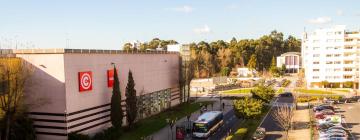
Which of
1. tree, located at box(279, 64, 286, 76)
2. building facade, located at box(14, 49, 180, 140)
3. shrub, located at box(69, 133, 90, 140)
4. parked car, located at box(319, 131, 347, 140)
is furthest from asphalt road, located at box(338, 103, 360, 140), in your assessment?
tree, located at box(279, 64, 286, 76)

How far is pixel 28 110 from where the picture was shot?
→ 3869 cm

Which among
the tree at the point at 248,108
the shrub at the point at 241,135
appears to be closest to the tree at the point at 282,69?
the tree at the point at 248,108

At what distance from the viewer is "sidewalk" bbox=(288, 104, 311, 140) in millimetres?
42094

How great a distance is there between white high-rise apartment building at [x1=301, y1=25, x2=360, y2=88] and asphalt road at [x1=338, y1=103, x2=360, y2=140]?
3100 cm

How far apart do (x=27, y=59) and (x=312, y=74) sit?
81.4 m

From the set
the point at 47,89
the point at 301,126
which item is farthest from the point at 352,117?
the point at 47,89

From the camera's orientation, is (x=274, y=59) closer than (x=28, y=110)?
No

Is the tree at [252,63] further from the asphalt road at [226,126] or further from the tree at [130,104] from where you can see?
the tree at [130,104]

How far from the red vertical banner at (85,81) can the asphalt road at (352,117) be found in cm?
3146

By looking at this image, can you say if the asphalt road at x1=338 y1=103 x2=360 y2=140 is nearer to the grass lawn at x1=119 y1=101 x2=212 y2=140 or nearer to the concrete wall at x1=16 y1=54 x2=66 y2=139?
the grass lawn at x1=119 y1=101 x2=212 y2=140

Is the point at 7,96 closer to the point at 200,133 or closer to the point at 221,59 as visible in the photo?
the point at 200,133

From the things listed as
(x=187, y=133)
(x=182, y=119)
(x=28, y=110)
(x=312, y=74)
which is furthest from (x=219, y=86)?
(x=28, y=110)

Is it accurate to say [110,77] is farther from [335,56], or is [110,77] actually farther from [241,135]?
[335,56]

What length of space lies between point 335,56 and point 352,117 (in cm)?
4706
